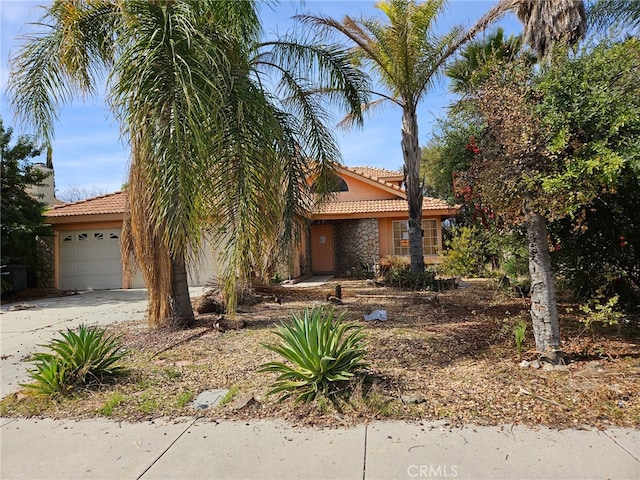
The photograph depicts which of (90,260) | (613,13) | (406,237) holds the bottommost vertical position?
(90,260)

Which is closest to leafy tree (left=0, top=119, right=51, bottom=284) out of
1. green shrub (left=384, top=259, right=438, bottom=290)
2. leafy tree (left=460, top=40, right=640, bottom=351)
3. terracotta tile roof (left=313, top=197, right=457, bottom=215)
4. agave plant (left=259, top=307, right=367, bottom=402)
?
terracotta tile roof (left=313, top=197, right=457, bottom=215)

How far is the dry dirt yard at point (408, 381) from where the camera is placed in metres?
3.91

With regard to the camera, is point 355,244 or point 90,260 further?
point 355,244

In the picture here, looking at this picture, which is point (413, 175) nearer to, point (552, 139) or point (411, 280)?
point (411, 280)

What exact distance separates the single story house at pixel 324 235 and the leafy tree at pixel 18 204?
1.43 meters

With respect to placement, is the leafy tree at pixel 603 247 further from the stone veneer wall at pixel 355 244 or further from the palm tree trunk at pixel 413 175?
the stone veneer wall at pixel 355 244

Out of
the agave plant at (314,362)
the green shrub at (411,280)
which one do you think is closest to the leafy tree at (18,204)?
the green shrub at (411,280)

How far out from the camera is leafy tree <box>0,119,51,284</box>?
13.8 m

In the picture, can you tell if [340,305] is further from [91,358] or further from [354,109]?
[91,358]

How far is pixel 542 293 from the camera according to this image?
505cm

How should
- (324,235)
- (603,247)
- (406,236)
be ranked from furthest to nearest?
(324,235), (406,236), (603,247)

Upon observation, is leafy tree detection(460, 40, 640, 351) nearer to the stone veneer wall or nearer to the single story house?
the single story house

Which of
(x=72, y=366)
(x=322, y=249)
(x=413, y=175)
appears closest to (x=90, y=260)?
(x=322, y=249)

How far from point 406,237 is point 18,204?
47.0 ft
